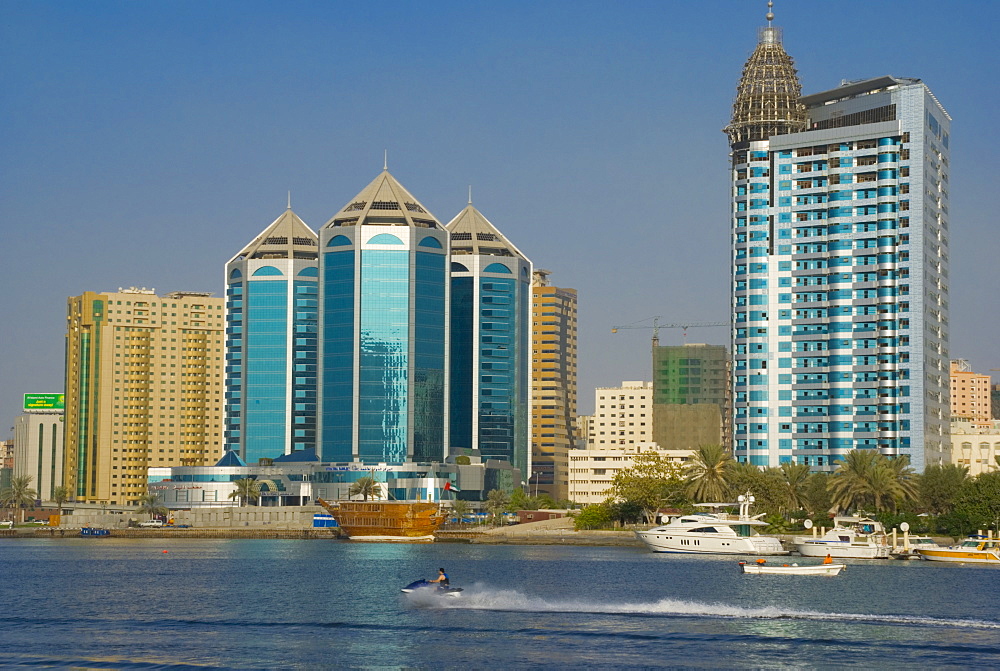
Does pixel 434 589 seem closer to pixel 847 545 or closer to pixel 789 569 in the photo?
pixel 789 569

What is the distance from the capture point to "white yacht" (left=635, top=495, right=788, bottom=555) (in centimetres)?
18000

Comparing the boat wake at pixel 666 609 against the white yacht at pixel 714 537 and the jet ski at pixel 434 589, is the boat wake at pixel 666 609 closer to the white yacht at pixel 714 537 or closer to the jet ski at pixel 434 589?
the jet ski at pixel 434 589

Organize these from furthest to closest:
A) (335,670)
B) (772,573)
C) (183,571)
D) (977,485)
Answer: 1. (977,485)
2. (183,571)
3. (772,573)
4. (335,670)

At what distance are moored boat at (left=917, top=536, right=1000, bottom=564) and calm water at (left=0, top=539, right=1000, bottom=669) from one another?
186 inches

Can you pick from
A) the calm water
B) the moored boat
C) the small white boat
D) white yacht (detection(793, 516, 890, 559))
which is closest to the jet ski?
the calm water

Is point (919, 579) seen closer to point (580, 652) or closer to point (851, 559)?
point (851, 559)

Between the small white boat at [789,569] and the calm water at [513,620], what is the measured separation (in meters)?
2.00

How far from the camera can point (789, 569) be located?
147m

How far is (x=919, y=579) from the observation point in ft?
453

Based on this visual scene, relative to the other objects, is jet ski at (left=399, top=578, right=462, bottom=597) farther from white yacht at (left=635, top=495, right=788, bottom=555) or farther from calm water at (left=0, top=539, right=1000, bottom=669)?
white yacht at (left=635, top=495, right=788, bottom=555)

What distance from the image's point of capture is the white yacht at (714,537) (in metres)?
180

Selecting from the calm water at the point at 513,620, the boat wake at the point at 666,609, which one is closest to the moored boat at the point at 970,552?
the calm water at the point at 513,620

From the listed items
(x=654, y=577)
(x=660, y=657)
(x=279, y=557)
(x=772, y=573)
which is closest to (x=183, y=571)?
(x=279, y=557)

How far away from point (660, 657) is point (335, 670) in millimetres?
18796
